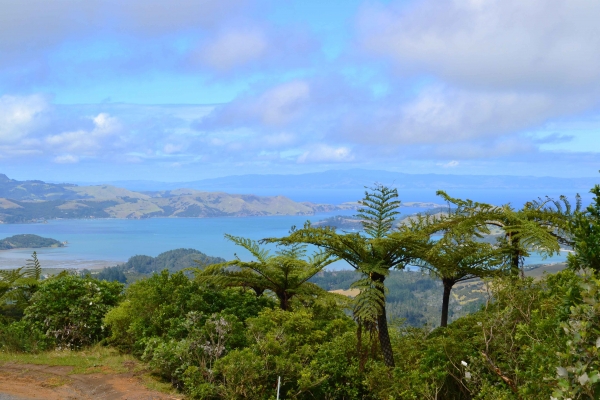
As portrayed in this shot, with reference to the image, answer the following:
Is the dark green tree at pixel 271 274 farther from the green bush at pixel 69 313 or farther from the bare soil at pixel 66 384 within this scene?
the bare soil at pixel 66 384

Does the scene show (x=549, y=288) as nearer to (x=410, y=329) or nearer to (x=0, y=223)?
(x=410, y=329)

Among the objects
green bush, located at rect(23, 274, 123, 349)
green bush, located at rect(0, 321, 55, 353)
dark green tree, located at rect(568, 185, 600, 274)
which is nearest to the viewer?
dark green tree, located at rect(568, 185, 600, 274)

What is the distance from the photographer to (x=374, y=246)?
5738 mm

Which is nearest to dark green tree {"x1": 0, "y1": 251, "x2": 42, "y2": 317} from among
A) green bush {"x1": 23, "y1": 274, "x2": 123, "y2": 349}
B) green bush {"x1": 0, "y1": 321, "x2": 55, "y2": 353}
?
green bush {"x1": 23, "y1": 274, "x2": 123, "y2": 349}

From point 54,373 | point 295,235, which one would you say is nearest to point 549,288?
point 295,235

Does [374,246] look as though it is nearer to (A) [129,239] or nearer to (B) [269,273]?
(B) [269,273]

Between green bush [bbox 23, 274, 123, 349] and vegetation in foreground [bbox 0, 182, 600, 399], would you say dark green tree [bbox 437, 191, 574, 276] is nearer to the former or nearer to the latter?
vegetation in foreground [bbox 0, 182, 600, 399]

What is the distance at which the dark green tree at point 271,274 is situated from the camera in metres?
7.98

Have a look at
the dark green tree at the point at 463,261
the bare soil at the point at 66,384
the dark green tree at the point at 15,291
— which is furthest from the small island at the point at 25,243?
the dark green tree at the point at 463,261

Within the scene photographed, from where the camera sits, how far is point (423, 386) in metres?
5.01

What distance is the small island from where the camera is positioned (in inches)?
4813

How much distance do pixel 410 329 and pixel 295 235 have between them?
2453mm

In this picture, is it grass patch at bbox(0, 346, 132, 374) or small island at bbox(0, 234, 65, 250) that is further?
small island at bbox(0, 234, 65, 250)

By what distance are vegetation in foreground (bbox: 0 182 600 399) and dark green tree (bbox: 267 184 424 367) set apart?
17mm
